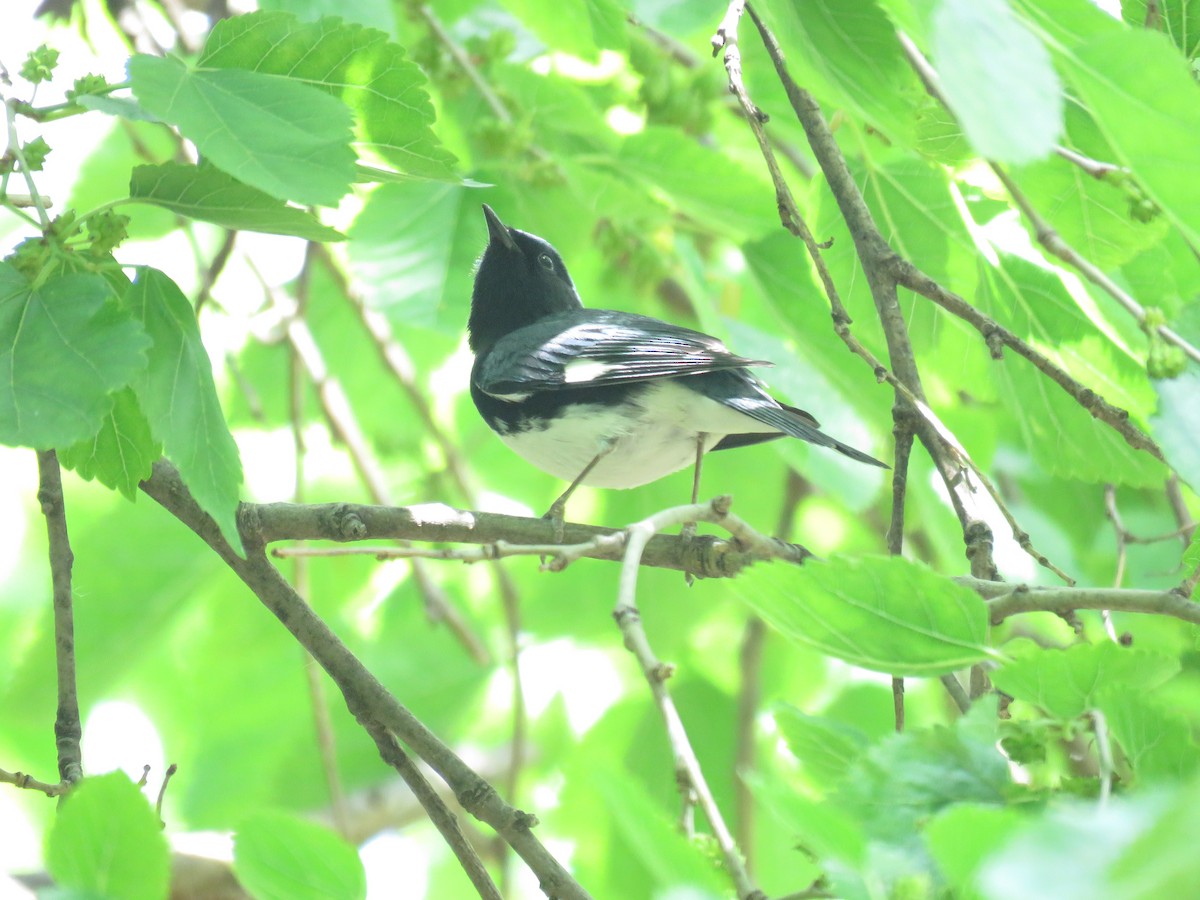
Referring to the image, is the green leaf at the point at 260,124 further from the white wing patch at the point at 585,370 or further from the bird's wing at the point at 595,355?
the white wing patch at the point at 585,370

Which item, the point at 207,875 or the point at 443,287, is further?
the point at 443,287

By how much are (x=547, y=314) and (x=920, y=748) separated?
3414 mm

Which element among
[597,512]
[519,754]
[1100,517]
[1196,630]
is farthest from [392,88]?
[1100,517]

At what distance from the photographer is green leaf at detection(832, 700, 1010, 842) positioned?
3.81ft

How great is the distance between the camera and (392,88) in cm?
200

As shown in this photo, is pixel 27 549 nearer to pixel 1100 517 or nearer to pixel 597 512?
pixel 597 512

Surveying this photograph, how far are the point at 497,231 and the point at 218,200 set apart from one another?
207 centimetres

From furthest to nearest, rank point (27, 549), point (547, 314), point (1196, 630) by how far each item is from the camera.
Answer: point (27, 549) < point (547, 314) < point (1196, 630)

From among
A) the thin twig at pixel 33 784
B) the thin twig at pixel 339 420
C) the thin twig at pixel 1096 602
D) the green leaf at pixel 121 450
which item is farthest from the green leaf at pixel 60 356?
the thin twig at pixel 339 420

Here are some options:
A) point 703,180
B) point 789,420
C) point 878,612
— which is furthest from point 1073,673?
point 703,180

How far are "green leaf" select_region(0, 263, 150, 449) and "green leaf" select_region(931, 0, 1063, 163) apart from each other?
3.78 ft

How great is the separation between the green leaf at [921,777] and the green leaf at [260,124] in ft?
3.36

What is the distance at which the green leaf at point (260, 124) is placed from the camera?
1.65 meters

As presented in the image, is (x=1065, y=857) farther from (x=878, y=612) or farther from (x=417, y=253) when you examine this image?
(x=417, y=253)
